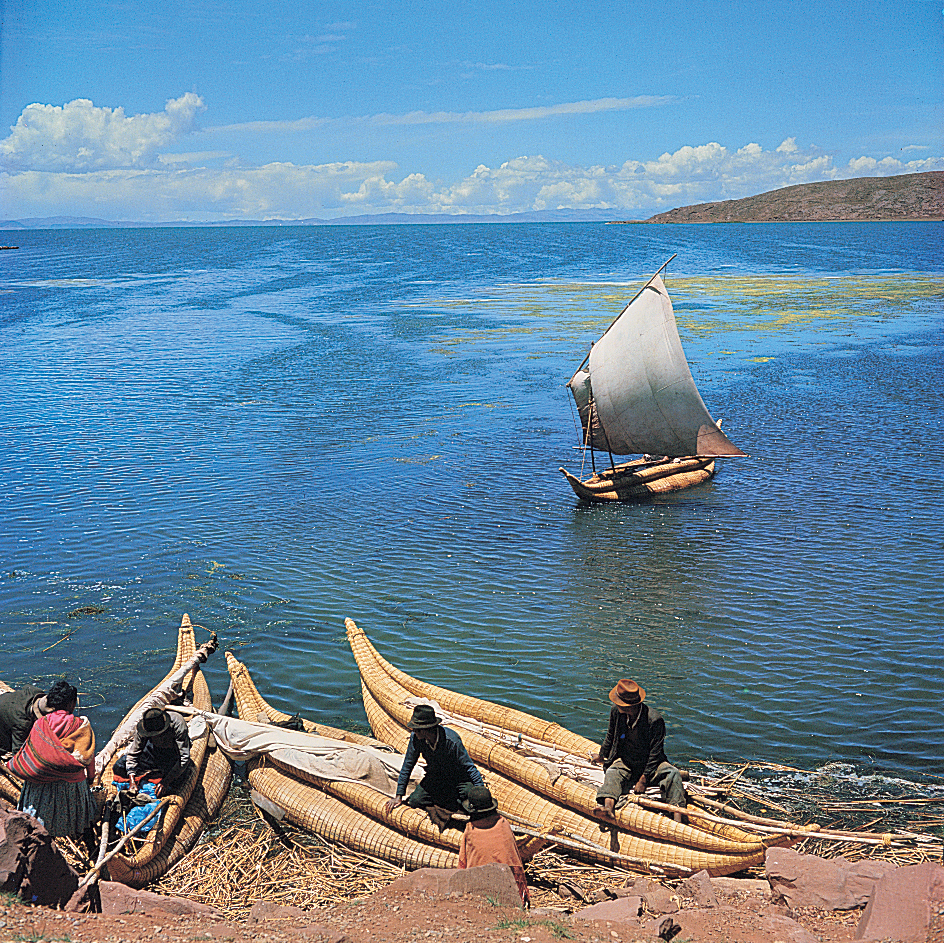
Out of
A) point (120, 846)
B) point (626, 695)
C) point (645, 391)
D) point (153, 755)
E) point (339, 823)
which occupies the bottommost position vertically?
point (339, 823)

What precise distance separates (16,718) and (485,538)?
13375 mm

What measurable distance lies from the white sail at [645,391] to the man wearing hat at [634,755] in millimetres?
18523

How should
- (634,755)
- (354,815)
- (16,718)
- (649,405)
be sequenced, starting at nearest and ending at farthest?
(634,755)
(16,718)
(354,815)
(649,405)

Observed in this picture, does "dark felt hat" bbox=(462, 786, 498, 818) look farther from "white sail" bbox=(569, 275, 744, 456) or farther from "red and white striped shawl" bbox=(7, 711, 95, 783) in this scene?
"white sail" bbox=(569, 275, 744, 456)

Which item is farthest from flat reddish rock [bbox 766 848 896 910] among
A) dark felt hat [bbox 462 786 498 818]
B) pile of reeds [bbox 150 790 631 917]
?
dark felt hat [bbox 462 786 498 818]

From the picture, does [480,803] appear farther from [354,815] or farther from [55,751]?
[55,751]

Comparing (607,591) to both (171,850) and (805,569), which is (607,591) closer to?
(805,569)

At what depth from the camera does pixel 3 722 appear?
10.7 metres

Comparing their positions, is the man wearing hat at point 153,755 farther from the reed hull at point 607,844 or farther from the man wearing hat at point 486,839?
the reed hull at point 607,844

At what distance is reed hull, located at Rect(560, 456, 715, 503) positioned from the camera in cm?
2614

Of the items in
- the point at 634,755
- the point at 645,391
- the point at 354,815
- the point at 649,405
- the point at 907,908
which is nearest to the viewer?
the point at 907,908

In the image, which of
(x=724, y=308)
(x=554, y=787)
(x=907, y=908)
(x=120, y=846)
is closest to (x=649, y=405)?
(x=554, y=787)

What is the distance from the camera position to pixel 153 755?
10703 millimetres

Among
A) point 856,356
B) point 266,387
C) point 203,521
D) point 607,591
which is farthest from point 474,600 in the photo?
point 856,356
